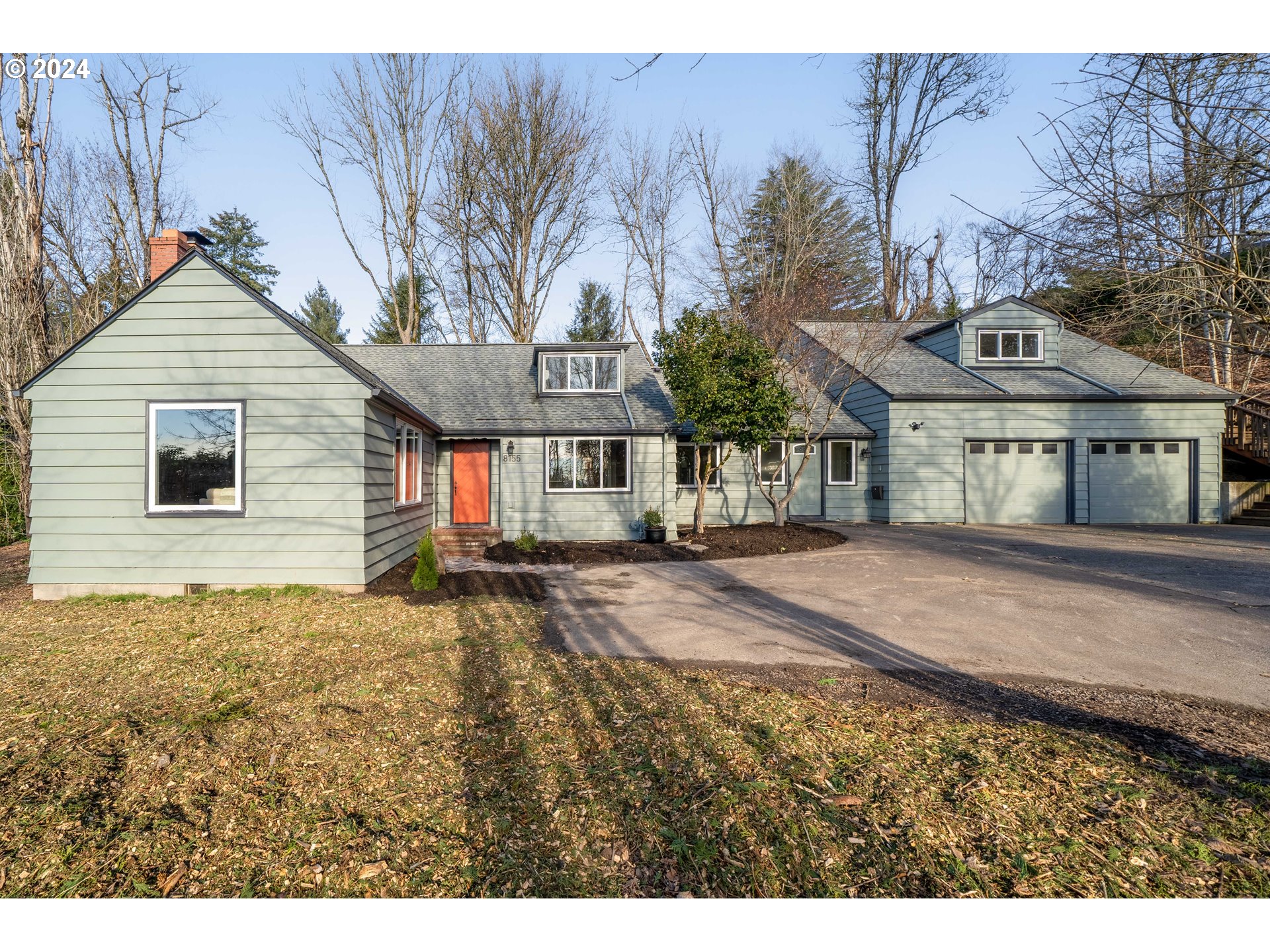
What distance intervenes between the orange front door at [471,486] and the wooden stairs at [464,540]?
0.86 metres

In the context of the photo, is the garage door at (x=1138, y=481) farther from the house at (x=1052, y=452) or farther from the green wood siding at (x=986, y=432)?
the green wood siding at (x=986, y=432)

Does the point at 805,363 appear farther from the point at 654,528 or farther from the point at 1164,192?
the point at 1164,192

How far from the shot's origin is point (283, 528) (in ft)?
24.9

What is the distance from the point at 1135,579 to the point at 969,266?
19745 millimetres

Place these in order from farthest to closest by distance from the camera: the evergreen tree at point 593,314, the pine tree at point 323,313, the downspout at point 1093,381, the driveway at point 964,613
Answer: the pine tree at point 323,313 < the evergreen tree at point 593,314 < the downspout at point 1093,381 < the driveway at point 964,613

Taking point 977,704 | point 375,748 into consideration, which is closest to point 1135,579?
point 977,704

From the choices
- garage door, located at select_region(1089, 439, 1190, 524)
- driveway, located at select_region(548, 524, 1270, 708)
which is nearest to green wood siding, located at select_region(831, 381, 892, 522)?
driveway, located at select_region(548, 524, 1270, 708)

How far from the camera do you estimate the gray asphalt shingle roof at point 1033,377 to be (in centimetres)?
1495

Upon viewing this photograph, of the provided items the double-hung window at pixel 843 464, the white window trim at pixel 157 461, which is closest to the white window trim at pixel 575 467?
the white window trim at pixel 157 461

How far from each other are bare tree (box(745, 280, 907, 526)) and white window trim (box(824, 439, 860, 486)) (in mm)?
481

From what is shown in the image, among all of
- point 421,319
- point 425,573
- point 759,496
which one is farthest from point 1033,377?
point 421,319

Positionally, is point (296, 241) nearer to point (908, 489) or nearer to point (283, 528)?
point (283, 528)

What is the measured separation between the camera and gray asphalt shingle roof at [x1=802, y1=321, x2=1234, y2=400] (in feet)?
49.1

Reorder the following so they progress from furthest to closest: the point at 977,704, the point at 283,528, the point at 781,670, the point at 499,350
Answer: the point at 499,350 → the point at 283,528 → the point at 781,670 → the point at 977,704
